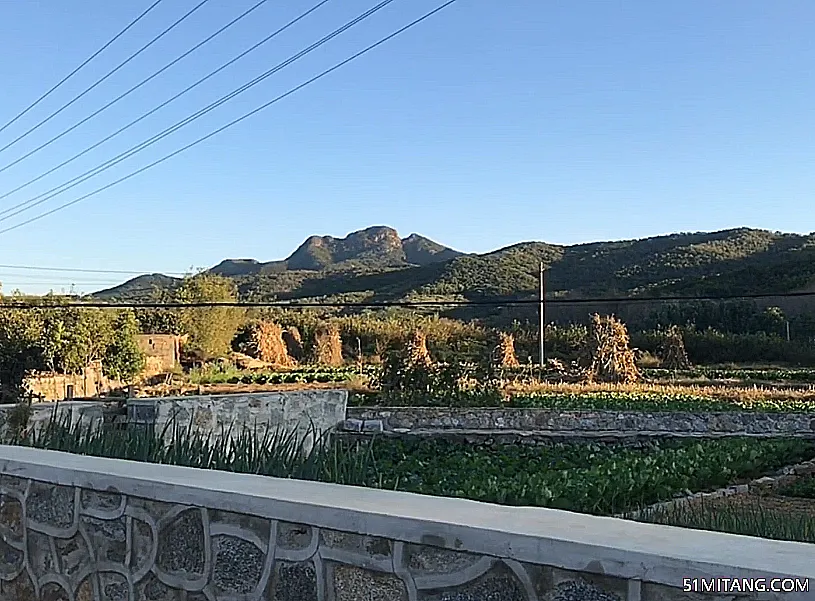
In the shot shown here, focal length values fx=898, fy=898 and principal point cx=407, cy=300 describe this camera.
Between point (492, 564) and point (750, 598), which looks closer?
point (750, 598)

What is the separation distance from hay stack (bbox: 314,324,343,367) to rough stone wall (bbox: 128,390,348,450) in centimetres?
1797

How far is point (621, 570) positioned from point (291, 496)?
1.01 metres

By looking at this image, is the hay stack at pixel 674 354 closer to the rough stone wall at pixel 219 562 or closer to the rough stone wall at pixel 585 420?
the rough stone wall at pixel 585 420

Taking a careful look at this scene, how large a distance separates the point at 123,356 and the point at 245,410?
45.8 feet

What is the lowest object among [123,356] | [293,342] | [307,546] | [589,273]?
[307,546]

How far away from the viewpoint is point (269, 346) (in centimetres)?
3197

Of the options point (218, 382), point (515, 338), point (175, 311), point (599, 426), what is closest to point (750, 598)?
point (599, 426)

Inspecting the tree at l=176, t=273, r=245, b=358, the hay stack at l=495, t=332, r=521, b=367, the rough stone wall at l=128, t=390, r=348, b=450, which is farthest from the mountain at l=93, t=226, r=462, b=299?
the rough stone wall at l=128, t=390, r=348, b=450

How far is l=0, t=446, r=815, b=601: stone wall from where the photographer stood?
69.1 inches

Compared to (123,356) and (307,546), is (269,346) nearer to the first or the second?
(123,356)

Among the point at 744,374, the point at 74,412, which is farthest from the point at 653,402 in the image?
the point at 74,412

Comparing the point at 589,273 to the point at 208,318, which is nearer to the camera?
the point at 208,318

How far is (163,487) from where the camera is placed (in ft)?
8.93

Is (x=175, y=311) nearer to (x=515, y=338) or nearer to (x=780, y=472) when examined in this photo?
(x=515, y=338)
